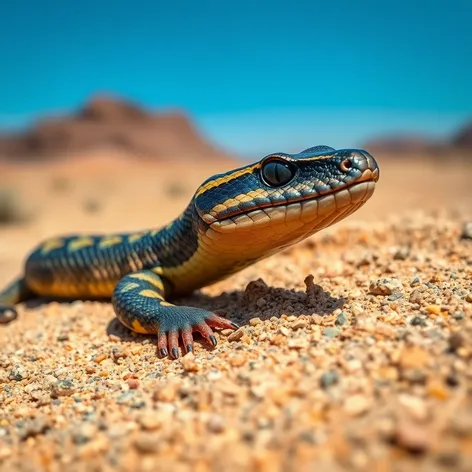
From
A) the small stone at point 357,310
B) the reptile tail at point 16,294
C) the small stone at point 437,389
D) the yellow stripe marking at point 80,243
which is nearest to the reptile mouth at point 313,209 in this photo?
the small stone at point 357,310

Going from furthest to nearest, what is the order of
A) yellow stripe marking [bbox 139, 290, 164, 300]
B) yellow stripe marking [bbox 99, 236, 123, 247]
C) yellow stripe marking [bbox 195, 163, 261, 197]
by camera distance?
yellow stripe marking [bbox 99, 236, 123, 247] < yellow stripe marking [bbox 139, 290, 164, 300] < yellow stripe marking [bbox 195, 163, 261, 197]

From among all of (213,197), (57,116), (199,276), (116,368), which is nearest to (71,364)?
(116,368)

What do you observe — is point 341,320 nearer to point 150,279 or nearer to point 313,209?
point 313,209

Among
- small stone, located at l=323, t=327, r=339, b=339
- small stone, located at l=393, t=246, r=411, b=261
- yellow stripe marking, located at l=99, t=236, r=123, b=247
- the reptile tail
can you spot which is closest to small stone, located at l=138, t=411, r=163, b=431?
small stone, located at l=323, t=327, r=339, b=339

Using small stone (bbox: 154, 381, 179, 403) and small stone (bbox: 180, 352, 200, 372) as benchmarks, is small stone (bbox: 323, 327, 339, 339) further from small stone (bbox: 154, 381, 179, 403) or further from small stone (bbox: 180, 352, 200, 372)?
small stone (bbox: 154, 381, 179, 403)

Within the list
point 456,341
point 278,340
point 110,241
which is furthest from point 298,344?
point 110,241

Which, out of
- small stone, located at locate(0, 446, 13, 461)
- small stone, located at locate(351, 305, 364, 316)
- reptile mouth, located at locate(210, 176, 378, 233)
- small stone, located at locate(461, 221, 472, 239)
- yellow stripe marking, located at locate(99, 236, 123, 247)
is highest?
reptile mouth, located at locate(210, 176, 378, 233)

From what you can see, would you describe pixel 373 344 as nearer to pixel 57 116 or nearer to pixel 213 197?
pixel 213 197
